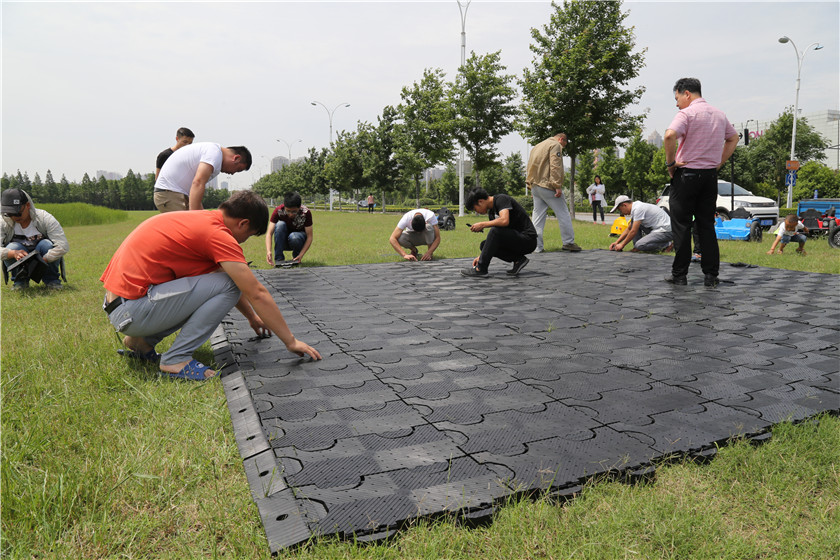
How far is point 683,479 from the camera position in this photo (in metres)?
1.99

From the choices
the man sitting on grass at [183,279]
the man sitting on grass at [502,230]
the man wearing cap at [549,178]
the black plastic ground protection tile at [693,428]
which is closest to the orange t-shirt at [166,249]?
the man sitting on grass at [183,279]

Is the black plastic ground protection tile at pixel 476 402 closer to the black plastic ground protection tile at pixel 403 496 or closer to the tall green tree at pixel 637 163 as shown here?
the black plastic ground protection tile at pixel 403 496

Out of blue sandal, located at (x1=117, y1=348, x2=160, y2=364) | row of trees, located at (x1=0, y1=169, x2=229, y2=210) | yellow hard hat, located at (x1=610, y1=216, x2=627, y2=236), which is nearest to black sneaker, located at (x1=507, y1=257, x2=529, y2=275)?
blue sandal, located at (x1=117, y1=348, x2=160, y2=364)

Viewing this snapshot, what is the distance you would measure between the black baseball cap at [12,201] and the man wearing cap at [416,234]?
4812mm

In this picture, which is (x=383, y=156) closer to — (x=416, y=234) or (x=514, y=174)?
(x=514, y=174)

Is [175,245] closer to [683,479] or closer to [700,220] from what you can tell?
[683,479]

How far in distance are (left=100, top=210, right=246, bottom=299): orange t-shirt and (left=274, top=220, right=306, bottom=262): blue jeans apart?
18.3 ft

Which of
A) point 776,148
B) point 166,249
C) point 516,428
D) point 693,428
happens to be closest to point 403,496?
point 516,428

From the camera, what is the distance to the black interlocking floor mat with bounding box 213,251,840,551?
1.95 m

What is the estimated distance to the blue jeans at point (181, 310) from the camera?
10.4 ft

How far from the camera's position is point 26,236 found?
6.57 metres

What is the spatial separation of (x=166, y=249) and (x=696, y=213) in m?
5.50

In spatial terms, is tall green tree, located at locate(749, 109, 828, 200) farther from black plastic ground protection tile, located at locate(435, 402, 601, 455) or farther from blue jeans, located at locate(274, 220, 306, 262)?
black plastic ground protection tile, located at locate(435, 402, 601, 455)

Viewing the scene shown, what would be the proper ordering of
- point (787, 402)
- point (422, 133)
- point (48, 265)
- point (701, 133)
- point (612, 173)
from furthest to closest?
1. point (612, 173)
2. point (422, 133)
3. point (48, 265)
4. point (701, 133)
5. point (787, 402)
